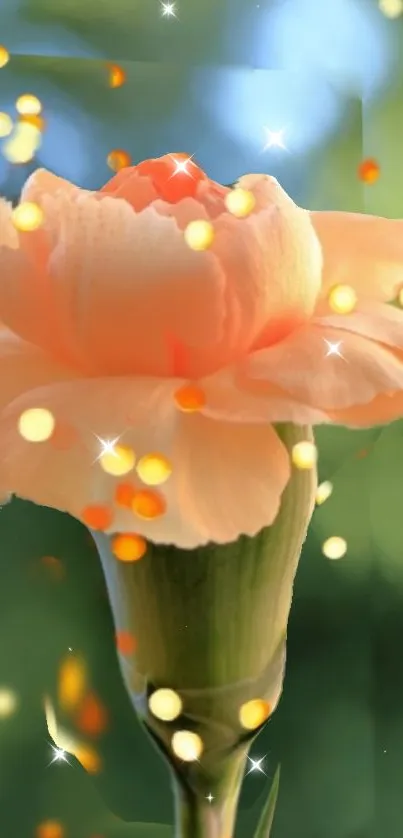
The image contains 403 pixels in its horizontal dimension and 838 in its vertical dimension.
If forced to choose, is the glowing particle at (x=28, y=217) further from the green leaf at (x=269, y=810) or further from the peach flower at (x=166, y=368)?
the green leaf at (x=269, y=810)

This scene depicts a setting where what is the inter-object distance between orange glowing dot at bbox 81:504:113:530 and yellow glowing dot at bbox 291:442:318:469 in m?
0.08

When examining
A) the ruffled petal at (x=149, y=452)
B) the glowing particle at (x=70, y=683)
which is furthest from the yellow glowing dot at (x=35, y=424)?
the glowing particle at (x=70, y=683)

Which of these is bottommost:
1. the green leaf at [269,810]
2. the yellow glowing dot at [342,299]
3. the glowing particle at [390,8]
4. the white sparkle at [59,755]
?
the green leaf at [269,810]

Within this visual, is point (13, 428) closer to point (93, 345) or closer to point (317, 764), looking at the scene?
point (93, 345)

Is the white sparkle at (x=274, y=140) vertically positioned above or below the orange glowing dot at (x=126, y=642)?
above

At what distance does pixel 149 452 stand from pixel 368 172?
1.03 ft

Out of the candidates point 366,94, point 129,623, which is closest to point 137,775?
point 129,623

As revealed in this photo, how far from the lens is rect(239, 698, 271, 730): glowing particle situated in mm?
379

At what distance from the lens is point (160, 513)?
1.08ft

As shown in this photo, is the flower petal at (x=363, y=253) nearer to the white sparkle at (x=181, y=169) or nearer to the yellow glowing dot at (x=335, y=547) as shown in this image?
the white sparkle at (x=181, y=169)

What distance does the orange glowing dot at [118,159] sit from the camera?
20.3 inches

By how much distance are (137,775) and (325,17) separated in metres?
0.50

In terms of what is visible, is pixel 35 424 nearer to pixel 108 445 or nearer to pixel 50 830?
pixel 108 445

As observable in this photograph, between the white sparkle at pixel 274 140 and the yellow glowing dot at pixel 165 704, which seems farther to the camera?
the white sparkle at pixel 274 140
